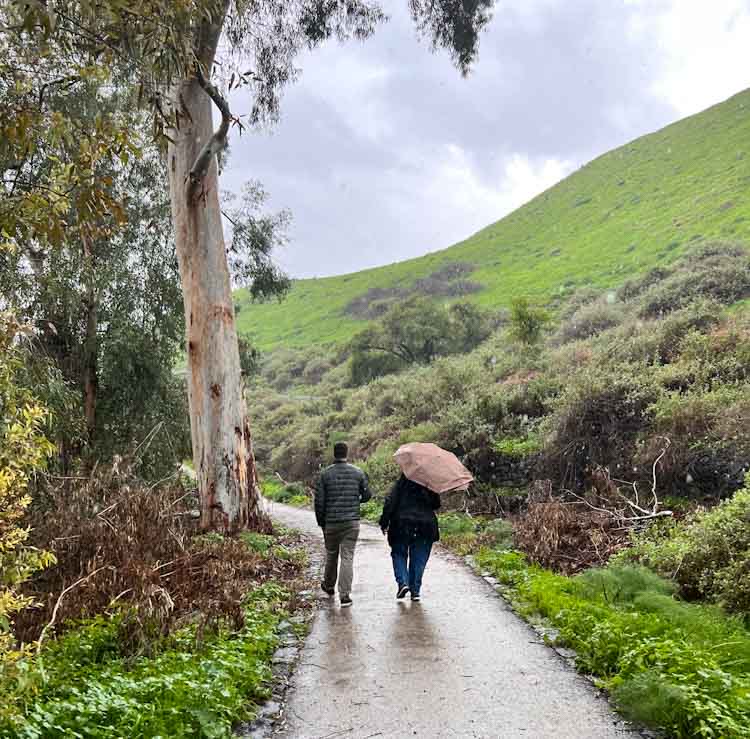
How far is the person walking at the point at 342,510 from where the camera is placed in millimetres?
8367

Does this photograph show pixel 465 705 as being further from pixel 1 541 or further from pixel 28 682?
pixel 1 541

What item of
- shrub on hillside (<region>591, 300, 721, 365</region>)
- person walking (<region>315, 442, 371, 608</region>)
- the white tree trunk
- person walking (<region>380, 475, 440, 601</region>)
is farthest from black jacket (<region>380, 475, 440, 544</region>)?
shrub on hillside (<region>591, 300, 721, 365</region>)

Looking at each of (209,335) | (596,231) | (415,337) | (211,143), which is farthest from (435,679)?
(596,231)

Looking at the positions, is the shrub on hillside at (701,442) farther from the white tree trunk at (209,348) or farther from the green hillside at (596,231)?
the green hillside at (596,231)

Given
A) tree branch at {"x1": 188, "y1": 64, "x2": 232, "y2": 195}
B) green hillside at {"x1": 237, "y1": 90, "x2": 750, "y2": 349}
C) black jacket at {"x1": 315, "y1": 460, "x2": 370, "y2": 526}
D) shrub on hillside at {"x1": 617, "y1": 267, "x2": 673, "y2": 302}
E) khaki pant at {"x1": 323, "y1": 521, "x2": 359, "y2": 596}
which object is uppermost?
green hillside at {"x1": 237, "y1": 90, "x2": 750, "y2": 349}

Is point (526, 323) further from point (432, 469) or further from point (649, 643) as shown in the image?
point (649, 643)

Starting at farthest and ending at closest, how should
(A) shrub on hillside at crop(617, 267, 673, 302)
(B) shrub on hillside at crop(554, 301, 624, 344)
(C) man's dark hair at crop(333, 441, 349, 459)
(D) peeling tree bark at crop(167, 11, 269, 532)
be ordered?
(A) shrub on hillside at crop(617, 267, 673, 302)
(B) shrub on hillside at crop(554, 301, 624, 344)
(D) peeling tree bark at crop(167, 11, 269, 532)
(C) man's dark hair at crop(333, 441, 349, 459)

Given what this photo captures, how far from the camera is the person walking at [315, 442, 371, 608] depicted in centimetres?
837

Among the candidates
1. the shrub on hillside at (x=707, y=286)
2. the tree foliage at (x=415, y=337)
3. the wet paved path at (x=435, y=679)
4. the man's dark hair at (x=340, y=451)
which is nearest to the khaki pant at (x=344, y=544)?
the wet paved path at (x=435, y=679)

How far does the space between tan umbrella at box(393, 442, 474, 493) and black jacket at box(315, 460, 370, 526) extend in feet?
1.88

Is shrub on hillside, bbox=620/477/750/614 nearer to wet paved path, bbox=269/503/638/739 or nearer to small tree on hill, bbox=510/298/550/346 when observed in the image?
wet paved path, bbox=269/503/638/739

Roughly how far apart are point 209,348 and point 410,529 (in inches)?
237

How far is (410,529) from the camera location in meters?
8.38

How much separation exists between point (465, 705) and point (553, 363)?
58.1 ft
